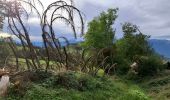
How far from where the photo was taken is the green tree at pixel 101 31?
51.1 metres

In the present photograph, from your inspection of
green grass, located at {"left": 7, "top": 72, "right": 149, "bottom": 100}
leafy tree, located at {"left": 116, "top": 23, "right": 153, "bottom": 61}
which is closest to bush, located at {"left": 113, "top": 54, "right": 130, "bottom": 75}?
leafy tree, located at {"left": 116, "top": 23, "right": 153, "bottom": 61}

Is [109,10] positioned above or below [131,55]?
above

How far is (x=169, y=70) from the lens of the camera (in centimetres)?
4619

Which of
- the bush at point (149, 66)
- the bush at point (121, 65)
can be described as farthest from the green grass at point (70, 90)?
the bush at point (121, 65)

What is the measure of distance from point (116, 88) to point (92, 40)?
28.7m

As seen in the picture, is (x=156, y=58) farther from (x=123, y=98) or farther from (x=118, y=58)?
(x=123, y=98)

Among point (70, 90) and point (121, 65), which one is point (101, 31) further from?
point (70, 90)

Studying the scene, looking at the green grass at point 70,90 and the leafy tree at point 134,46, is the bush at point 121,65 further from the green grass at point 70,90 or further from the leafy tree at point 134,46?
the green grass at point 70,90

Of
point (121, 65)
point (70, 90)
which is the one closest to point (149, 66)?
point (121, 65)

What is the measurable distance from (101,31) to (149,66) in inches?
411

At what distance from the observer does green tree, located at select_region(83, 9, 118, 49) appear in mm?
51119

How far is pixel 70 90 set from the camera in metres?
18.5

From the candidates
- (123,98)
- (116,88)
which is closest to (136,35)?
(116,88)

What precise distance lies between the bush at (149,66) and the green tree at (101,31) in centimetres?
690
